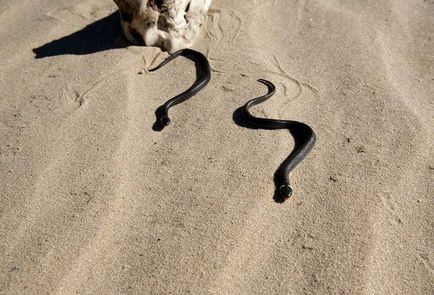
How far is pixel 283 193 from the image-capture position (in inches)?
124

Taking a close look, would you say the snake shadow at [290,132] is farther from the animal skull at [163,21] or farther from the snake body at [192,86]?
the animal skull at [163,21]

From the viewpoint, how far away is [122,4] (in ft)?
14.4

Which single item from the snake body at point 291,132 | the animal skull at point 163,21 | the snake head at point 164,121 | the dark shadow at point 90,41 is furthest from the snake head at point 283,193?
the dark shadow at point 90,41

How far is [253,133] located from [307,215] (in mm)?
857

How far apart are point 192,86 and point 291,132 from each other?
89 centimetres

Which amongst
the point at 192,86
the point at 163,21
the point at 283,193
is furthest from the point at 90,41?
the point at 283,193

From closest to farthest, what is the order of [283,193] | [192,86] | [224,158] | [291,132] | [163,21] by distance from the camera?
[283,193], [224,158], [291,132], [192,86], [163,21]

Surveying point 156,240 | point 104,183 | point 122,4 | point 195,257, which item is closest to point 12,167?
point 104,183

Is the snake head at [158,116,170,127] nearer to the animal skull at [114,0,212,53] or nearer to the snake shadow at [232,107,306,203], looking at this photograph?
the snake shadow at [232,107,306,203]

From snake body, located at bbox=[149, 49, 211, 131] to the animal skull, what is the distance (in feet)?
0.36

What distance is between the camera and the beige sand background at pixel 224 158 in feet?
9.04

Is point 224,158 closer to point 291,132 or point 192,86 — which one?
point 291,132

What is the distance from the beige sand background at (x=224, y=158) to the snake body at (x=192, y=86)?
0.07m

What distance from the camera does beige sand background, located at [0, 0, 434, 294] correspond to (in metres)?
2.75
